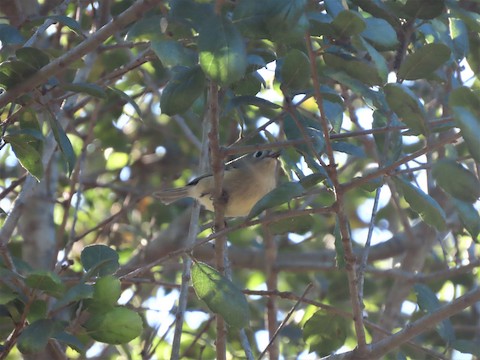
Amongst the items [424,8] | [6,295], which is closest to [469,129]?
[424,8]

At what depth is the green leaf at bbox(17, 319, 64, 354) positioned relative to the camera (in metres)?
1.95

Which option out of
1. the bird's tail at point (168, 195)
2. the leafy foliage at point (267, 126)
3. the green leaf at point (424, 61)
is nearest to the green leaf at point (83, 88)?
the leafy foliage at point (267, 126)

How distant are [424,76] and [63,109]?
1778mm

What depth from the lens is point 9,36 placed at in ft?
8.86

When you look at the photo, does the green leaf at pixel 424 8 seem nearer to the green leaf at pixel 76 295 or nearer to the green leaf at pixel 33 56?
the green leaf at pixel 33 56

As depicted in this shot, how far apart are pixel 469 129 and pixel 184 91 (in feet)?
2.66

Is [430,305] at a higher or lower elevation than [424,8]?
lower

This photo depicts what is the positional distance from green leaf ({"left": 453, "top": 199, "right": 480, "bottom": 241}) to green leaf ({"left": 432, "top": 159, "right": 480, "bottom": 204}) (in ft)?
0.40

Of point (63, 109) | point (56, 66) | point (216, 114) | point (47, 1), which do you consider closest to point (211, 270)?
point (216, 114)

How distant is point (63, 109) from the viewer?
3.52m

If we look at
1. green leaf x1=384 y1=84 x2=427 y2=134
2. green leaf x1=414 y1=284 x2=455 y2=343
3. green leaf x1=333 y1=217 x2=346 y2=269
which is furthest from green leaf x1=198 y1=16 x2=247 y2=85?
green leaf x1=414 y1=284 x2=455 y2=343

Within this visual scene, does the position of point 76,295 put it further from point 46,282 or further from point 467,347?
point 467,347

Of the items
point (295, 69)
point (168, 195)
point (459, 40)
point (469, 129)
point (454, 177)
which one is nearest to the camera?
point (469, 129)

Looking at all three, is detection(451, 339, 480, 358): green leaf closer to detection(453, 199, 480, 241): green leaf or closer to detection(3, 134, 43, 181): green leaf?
detection(453, 199, 480, 241): green leaf
